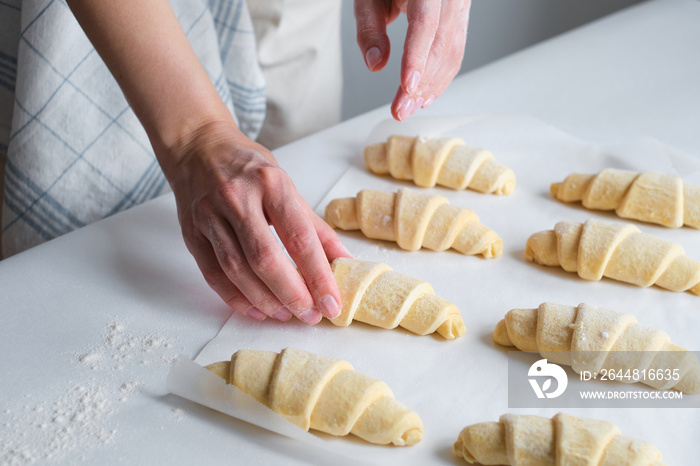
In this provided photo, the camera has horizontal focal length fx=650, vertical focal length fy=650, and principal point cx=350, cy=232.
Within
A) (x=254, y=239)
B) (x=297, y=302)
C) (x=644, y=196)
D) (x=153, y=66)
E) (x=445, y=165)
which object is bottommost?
(x=644, y=196)

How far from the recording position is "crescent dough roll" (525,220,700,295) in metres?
1.24

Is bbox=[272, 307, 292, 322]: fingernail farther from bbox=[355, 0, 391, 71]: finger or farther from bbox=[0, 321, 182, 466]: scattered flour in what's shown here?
bbox=[355, 0, 391, 71]: finger

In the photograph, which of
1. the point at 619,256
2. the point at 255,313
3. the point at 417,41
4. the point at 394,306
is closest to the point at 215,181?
the point at 255,313

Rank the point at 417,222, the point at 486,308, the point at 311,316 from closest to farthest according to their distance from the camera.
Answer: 1. the point at 311,316
2. the point at 486,308
3. the point at 417,222

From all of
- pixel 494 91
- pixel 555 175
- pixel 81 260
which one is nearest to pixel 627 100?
pixel 494 91

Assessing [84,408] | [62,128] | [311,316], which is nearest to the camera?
[84,408]

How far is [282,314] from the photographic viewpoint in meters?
1.17

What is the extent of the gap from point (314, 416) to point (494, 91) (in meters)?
1.36

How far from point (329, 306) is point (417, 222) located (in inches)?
12.9

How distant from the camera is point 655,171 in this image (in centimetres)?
157

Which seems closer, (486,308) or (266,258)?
(266,258)

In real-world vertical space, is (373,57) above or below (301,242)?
above

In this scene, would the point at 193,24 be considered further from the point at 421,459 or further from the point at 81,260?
the point at 421,459

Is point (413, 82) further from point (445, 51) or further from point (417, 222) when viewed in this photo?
point (417, 222)
